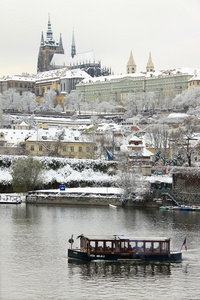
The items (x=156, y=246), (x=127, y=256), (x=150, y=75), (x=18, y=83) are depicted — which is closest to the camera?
(x=127, y=256)

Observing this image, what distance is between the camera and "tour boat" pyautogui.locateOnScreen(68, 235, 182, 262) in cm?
3061

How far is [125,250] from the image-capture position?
30.8 metres

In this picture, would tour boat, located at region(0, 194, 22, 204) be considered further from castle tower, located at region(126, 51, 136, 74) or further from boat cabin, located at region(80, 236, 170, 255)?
castle tower, located at region(126, 51, 136, 74)

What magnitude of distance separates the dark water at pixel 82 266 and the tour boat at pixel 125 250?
0.44 metres

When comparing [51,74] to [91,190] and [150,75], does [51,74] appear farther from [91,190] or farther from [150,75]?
[91,190]

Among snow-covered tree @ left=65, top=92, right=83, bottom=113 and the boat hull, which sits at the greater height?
snow-covered tree @ left=65, top=92, right=83, bottom=113

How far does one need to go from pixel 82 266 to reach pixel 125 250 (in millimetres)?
2146

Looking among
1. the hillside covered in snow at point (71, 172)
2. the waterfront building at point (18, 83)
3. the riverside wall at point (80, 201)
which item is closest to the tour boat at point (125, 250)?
the riverside wall at point (80, 201)

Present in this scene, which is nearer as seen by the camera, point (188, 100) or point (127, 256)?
point (127, 256)

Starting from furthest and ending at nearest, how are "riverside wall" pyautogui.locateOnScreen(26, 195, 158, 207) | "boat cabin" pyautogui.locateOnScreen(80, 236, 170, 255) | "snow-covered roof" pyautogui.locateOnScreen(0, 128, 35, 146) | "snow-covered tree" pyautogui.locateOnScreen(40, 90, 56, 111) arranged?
"snow-covered tree" pyautogui.locateOnScreen(40, 90, 56, 111) < "snow-covered roof" pyautogui.locateOnScreen(0, 128, 35, 146) < "riverside wall" pyautogui.locateOnScreen(26, 195, 158, 207) < "boat cabin" pyautogui.locateOnScreen(80, 236, 170, 255)

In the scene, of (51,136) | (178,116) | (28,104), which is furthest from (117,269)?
(28,104)

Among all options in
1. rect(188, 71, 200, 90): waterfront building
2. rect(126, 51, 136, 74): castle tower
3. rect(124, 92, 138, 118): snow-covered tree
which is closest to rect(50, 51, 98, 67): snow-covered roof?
rect(126, 51, 136, 74): castle tower

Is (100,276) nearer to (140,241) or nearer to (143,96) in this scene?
(140,241)

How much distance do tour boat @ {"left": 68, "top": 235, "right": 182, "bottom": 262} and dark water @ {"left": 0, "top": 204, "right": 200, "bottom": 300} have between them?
0.44 metres
